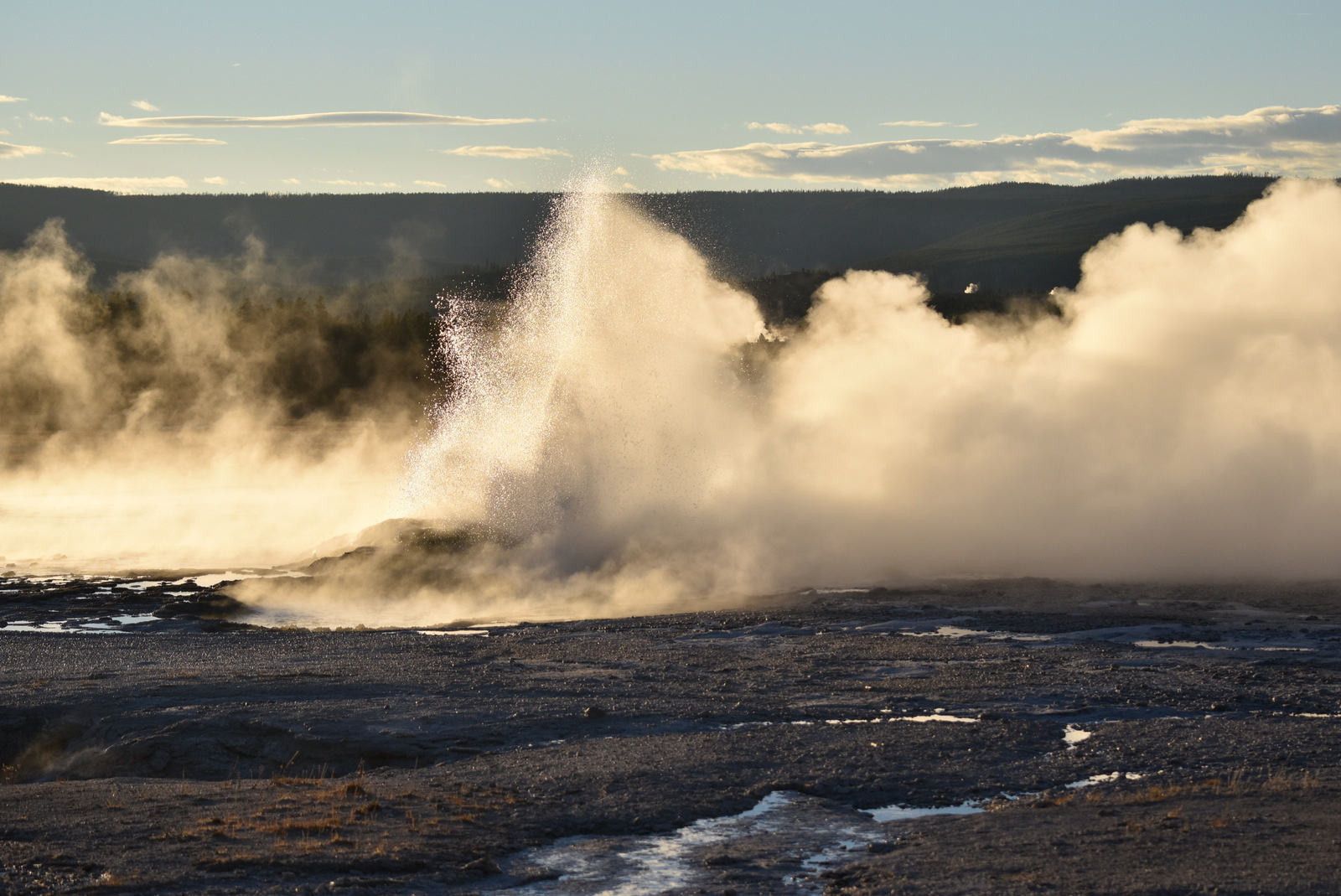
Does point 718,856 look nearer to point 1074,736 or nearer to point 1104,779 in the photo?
point 1104,779

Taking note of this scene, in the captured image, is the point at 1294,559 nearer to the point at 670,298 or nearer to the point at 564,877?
the point at 670,298

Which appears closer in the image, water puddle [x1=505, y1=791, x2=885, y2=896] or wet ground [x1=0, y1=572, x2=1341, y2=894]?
water puddle [x1=505, y1=791, x2=885, y2=896]

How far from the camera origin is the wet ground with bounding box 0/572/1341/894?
9.15 m

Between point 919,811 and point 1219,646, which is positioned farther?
point 1219,646

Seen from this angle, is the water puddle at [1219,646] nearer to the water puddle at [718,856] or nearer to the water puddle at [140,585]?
the water puddle at [718,856]

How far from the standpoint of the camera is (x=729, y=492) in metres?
28.2

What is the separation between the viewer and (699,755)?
1234 cm

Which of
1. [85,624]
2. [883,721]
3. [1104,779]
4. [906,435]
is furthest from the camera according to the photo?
[906,435]

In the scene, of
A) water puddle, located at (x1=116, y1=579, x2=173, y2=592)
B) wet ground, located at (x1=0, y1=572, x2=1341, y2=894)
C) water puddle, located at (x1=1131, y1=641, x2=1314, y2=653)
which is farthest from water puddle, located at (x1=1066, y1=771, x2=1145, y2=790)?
water puddle, located at (x1=116, y1=579, x2=173, y2=592)

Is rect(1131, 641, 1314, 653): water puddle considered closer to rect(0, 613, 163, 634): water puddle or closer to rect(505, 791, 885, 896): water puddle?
rect(505, 791, 885, 896): water puddle

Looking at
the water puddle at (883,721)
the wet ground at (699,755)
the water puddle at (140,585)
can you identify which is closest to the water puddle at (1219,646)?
the wet ground at (699,755)

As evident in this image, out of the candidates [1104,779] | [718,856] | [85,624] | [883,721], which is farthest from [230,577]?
[1104,779]

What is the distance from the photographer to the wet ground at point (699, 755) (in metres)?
9.15

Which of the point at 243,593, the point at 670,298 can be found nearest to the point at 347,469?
the point at 670,298
